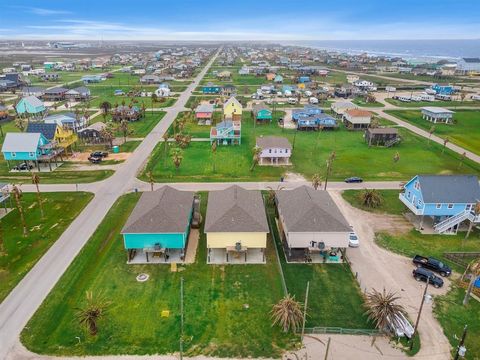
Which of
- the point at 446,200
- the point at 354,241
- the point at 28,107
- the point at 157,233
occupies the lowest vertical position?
the point at 354,241

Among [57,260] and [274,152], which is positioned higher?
[274,152]

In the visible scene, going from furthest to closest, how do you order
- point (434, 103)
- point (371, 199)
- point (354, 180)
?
point (434, 103) < point (354, 180) < point (371, 199)

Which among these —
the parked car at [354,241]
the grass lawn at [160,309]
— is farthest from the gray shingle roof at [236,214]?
the parked car at [354,241]

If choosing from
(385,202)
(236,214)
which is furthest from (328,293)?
(385,202)

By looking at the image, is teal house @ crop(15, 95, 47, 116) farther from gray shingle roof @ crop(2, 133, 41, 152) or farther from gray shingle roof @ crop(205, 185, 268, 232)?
gray shingle roof @ crop(205, 185, 268, 232)

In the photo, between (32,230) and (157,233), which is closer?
(157,233)

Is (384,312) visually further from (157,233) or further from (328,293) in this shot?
(157,233)

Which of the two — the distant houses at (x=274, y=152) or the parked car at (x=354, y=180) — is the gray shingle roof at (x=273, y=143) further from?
the parked car at (x=354, y=180)

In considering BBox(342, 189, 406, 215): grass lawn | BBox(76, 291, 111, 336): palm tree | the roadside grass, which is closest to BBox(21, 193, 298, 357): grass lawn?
BBox(76, 291, 111, 336): palm tree
